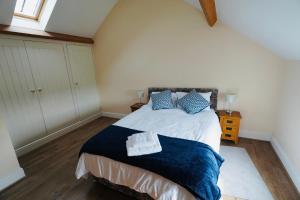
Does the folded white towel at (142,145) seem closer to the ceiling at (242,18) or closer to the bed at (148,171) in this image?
the bed at (148,171)

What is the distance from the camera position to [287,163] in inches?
82.6

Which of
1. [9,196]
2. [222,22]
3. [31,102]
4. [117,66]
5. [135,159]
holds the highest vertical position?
[222,22]

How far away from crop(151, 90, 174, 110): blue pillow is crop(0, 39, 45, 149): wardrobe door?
7.41 feet

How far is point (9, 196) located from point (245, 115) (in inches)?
149

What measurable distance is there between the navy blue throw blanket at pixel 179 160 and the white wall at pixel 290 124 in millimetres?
1142

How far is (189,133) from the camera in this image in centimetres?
197

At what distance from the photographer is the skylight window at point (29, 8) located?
8.95 ft

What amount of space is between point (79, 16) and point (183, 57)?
2.35 metres

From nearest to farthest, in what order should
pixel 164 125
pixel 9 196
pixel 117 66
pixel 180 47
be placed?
1. pixel 9 196
2. pixel 164 125
3. pixel 180 47
4. pixel 117 66

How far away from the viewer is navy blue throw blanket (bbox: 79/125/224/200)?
1273 mm

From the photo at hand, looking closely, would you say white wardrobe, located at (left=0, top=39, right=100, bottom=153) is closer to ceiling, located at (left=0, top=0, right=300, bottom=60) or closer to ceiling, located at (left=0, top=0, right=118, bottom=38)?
ceiling, located at (left=0, top=0, right=118, bottom=38)

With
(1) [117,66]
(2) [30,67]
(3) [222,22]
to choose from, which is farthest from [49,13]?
(3) [222,22]

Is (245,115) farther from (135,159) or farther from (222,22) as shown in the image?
(135,159)

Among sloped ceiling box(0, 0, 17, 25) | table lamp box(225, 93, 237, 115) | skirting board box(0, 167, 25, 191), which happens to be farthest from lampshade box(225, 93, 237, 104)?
sloped ceiling box(0, 0, 17, 25)
